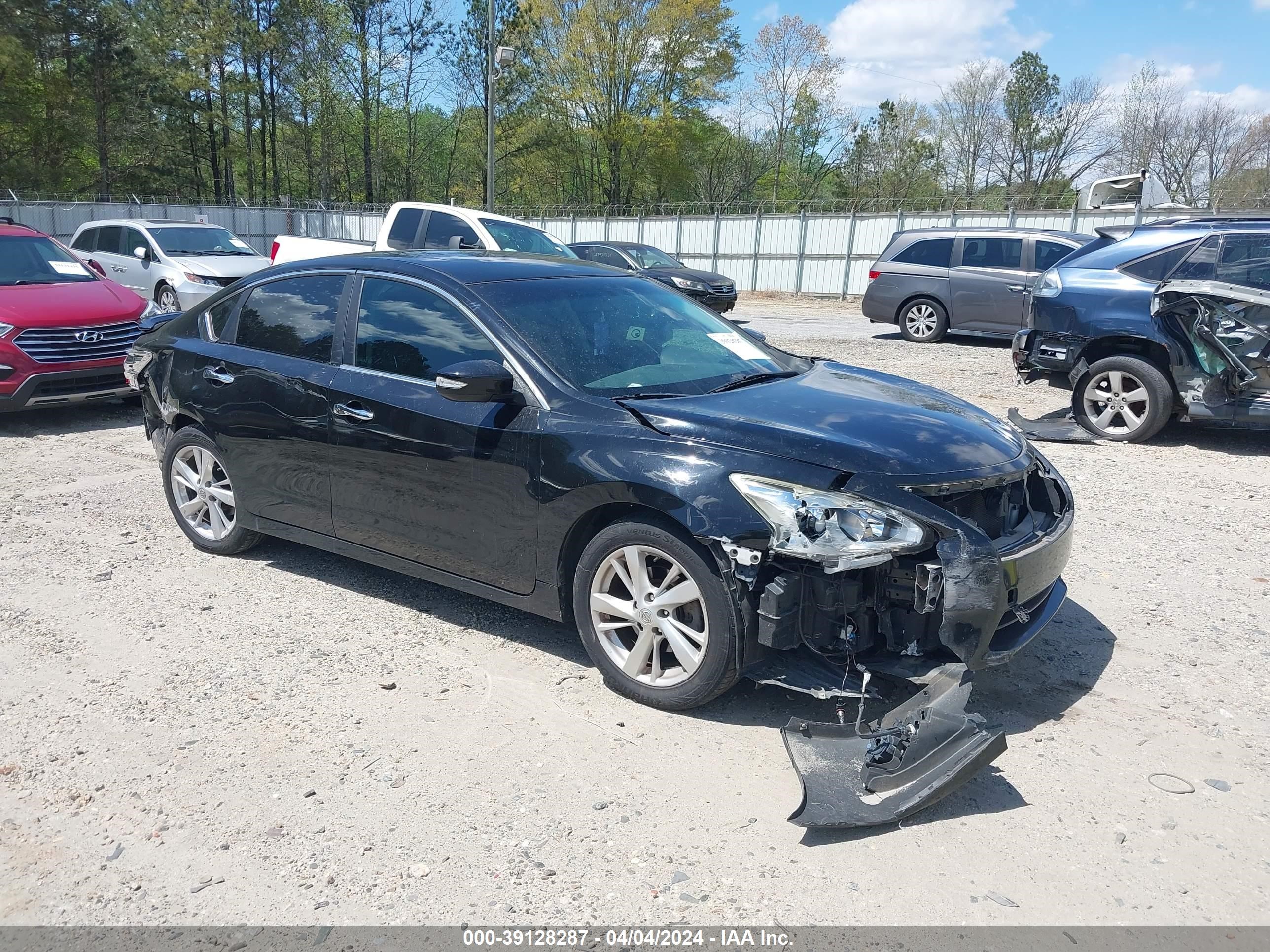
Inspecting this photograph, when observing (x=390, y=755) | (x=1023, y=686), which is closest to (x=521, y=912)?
(x=390, y=755)

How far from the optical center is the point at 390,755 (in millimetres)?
3449

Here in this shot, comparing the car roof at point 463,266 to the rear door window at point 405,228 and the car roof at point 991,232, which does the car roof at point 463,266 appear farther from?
the car roof at point 991,232

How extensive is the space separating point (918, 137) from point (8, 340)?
49.2 meters

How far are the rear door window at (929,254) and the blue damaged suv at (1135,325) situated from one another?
6.66 meters

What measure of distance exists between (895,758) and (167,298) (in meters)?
13.7

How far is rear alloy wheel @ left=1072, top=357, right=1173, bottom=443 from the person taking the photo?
805cm

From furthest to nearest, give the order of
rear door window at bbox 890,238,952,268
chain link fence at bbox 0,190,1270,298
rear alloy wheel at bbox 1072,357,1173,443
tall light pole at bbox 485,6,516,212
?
chain link fence at bbox 0,190,1270,298 → tall light pole at bbox 485,6,516,212 → rear door window at bbox 890,238,952,268 → rear alloy wheel at bbox 1072,357,1173,443

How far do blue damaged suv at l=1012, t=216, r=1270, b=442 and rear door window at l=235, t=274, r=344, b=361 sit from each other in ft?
21.4

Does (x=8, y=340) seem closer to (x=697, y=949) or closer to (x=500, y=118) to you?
(x=697, y=949)

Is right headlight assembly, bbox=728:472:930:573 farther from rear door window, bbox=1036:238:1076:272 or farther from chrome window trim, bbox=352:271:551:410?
rear door window, bbox=1036:238:1076:272

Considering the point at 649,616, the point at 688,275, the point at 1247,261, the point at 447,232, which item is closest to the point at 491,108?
the point at 688,275

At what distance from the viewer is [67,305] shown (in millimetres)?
9031

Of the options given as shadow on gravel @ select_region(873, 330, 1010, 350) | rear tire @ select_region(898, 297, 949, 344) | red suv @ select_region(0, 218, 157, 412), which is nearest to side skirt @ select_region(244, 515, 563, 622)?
red suv @ select_region(0, 218, 157, 412)

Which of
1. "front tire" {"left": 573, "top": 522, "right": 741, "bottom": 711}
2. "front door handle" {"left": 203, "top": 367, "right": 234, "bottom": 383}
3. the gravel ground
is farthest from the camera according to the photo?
"front door handle" {"left": 203, "top": 367, "right": 234, "bottom": 383}
